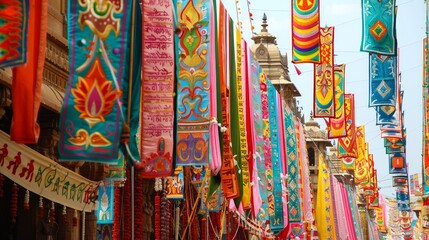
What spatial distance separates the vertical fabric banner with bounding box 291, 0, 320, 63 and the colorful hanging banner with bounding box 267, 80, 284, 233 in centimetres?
224

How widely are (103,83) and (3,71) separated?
5.84 feet

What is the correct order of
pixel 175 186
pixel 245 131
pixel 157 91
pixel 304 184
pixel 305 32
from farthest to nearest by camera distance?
pixel 304 184 → pixel 305 32 → pixel 245 131 → pixel 175 186 → pixel 157 91

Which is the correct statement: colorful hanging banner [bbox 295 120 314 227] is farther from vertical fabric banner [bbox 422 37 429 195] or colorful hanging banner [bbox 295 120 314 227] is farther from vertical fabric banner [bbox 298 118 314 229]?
vertical fabric banner [bbox 422 37 429 195]

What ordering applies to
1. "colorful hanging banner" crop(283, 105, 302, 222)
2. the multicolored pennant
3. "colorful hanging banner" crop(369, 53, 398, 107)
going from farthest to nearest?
the multicolored pennant
"colorful hanging banner" crop(283, 105, 302, 222)
"colorful hanging banner" crop(369, 53, 398, 107)

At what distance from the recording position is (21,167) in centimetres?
1430

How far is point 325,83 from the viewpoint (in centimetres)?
3497

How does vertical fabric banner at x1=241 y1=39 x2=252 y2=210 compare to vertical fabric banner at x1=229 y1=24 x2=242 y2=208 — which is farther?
vertical fabric banner at x1=241 y1=39 x2=252 y2=210

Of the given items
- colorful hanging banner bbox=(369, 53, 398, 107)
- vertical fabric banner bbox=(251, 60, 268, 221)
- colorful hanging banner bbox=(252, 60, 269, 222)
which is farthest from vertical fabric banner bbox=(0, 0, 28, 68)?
colorful hanging banner bbox=(369, 53, 398, 107)

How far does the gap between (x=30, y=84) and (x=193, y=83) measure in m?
7.06

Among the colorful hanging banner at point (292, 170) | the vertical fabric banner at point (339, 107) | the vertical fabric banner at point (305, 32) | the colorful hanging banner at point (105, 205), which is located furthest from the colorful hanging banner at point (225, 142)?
the vertical fabric banner at point (339, 107)

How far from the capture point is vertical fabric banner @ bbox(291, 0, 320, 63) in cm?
2898

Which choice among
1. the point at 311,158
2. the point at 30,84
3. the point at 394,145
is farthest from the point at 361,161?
the point at 30,84

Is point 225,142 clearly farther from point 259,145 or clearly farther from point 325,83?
point 325,83

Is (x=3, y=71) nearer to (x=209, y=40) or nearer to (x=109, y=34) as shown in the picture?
(x=109, y=34)
